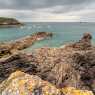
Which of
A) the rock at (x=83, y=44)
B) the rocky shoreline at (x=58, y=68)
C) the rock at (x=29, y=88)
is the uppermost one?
the rock at (x=29, y=88)

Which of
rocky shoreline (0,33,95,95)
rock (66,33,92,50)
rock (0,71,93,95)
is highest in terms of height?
rock (0,71,93,95)

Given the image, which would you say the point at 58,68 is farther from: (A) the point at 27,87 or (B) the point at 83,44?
(B) the point at 83,44

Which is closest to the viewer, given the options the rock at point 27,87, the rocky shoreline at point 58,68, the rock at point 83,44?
the rock at point 27,87

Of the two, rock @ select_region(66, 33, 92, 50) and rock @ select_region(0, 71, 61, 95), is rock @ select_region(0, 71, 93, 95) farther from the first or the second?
rock @ select_region(66, 33, 92, 50)

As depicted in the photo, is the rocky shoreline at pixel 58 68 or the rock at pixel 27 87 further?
the rocky shoreline at pixel 58 68

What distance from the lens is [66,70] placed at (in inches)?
627

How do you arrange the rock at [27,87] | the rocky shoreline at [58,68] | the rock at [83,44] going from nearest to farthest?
the rock at [27,87]
the rocky shoreline at [58,68]
the rock at [83,44]

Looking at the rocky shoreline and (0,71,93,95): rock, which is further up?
(0,71,93,95): rock

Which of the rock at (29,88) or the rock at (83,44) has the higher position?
the rock at (29,88)

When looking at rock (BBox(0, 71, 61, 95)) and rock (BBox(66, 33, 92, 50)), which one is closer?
rock (BBox(0, 71, 61, 95))

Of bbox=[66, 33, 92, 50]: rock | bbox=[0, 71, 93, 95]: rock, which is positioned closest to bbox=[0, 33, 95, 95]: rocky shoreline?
bbox=[0, 71, 93, 95]: rock

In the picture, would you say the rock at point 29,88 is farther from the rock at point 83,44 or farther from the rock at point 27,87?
the rock at point 83,44

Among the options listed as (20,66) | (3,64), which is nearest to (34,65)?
(20,66)

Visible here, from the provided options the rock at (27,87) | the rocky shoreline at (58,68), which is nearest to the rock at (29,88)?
the rock at (27,87)
